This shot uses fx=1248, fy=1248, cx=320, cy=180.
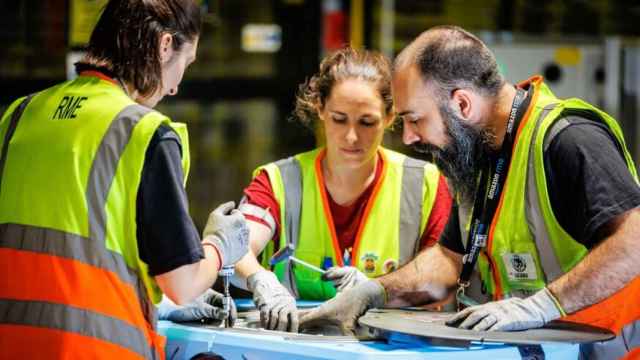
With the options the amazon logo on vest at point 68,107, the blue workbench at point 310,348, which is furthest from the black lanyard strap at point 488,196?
the amazon logo on vest at point 68,107

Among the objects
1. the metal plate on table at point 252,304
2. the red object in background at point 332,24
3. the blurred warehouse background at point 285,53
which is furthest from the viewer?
the red object in background at point 332,24

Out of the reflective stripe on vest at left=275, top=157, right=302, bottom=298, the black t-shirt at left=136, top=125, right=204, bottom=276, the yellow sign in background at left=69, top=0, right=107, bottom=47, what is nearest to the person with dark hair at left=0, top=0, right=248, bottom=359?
the black t-shirt at left=136, top=125, right=204, bottom=276

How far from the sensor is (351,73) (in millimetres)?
3465

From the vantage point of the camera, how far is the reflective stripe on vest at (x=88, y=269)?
2.43 m

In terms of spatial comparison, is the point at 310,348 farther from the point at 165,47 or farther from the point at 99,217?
the point at 165,47

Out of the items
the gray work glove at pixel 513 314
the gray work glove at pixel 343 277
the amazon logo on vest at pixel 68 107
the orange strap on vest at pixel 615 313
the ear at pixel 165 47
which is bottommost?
the gray work glove at pixel 343 277

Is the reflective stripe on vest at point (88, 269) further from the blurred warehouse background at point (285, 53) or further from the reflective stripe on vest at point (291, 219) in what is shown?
the blurred warehouse background at point (285, 53)

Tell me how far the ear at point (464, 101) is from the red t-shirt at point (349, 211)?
549 millimetres

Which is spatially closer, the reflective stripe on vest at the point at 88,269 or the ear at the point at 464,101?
the reflective stripe on vest at the point at 88,269

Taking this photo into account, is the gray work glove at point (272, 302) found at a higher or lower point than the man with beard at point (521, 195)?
lower

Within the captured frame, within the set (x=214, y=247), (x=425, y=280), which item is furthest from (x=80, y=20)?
(x=214, y=247)

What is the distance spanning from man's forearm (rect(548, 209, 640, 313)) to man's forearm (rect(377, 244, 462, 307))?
0.53 m

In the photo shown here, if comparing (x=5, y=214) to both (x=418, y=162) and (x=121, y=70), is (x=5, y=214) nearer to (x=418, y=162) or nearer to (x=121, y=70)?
(x=121, y=70)

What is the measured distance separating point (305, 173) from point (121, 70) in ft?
3.38
